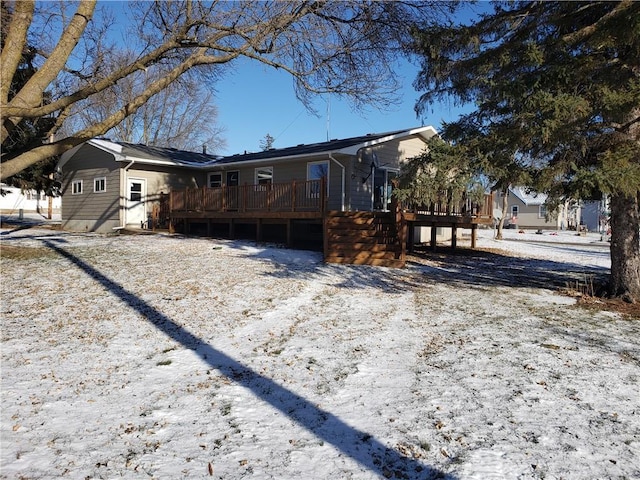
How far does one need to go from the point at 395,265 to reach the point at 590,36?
19.9ft

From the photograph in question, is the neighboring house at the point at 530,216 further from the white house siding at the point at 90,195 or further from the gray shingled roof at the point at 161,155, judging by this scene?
the white house siding at the point at 90,195

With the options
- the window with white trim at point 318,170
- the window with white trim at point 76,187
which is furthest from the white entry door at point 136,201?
the window with white trim at point 318,170

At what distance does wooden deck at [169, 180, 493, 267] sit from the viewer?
11328mm

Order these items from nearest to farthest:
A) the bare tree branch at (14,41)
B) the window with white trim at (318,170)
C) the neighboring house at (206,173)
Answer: the bare tree branch at (14,41)
the neighboring house at (206,173)
the window with white trim at (318,170)

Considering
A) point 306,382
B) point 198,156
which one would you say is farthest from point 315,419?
point 198,156

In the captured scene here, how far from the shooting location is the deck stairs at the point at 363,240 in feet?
36.7

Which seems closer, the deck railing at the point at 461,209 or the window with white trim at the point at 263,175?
the deck railing at the point at 461,209

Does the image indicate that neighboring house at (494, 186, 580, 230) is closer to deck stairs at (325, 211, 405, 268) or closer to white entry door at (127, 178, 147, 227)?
deck stairs at (325, 211, 405, 268)

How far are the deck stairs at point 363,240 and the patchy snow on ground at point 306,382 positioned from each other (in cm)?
265

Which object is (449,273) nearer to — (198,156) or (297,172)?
(297,172)

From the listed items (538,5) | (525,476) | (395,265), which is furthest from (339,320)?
(538,5)

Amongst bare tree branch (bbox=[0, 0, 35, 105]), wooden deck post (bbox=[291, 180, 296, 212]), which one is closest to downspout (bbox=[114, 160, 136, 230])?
wooden deck post (bbox=[291, 180, 296, 212])

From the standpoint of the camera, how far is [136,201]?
1836 cm

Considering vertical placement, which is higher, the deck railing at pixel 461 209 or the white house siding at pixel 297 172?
the white house siding at pixel 297 172
